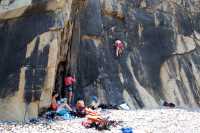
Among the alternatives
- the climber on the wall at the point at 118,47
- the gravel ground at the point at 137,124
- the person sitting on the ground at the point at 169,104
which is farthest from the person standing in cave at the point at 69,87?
the person sitting on the ground at the point at 169,104

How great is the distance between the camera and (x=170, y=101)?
2522 centimetres

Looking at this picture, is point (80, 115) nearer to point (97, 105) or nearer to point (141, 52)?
point (97, 105)

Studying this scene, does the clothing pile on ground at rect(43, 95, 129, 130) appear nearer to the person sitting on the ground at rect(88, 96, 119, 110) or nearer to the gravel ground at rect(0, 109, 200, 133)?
the person sitting on the ground at rect(88, 96, 119, 110)

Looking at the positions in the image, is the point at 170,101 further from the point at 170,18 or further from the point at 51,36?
the point at 51,36

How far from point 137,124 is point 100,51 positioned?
6.53m

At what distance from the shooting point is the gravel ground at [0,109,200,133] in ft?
51.3

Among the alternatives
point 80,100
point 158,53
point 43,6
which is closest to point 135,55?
point 158,53

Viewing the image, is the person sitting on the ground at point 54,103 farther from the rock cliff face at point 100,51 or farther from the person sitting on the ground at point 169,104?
the person sitting on the ground at point 169,104

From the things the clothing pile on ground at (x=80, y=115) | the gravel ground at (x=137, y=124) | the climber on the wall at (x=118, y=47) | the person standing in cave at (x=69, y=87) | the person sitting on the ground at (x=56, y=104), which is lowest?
the gravel ground at (x=137, y=124)

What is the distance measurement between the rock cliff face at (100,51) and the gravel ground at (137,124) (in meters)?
1.83

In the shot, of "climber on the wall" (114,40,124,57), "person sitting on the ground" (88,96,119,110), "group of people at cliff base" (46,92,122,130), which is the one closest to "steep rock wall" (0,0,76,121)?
"group of people at cliff base" (46,92,122,130)

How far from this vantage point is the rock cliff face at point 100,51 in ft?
60.1

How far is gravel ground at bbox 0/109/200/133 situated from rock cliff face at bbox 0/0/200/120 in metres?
1.83

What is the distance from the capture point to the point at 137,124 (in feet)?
56.2
